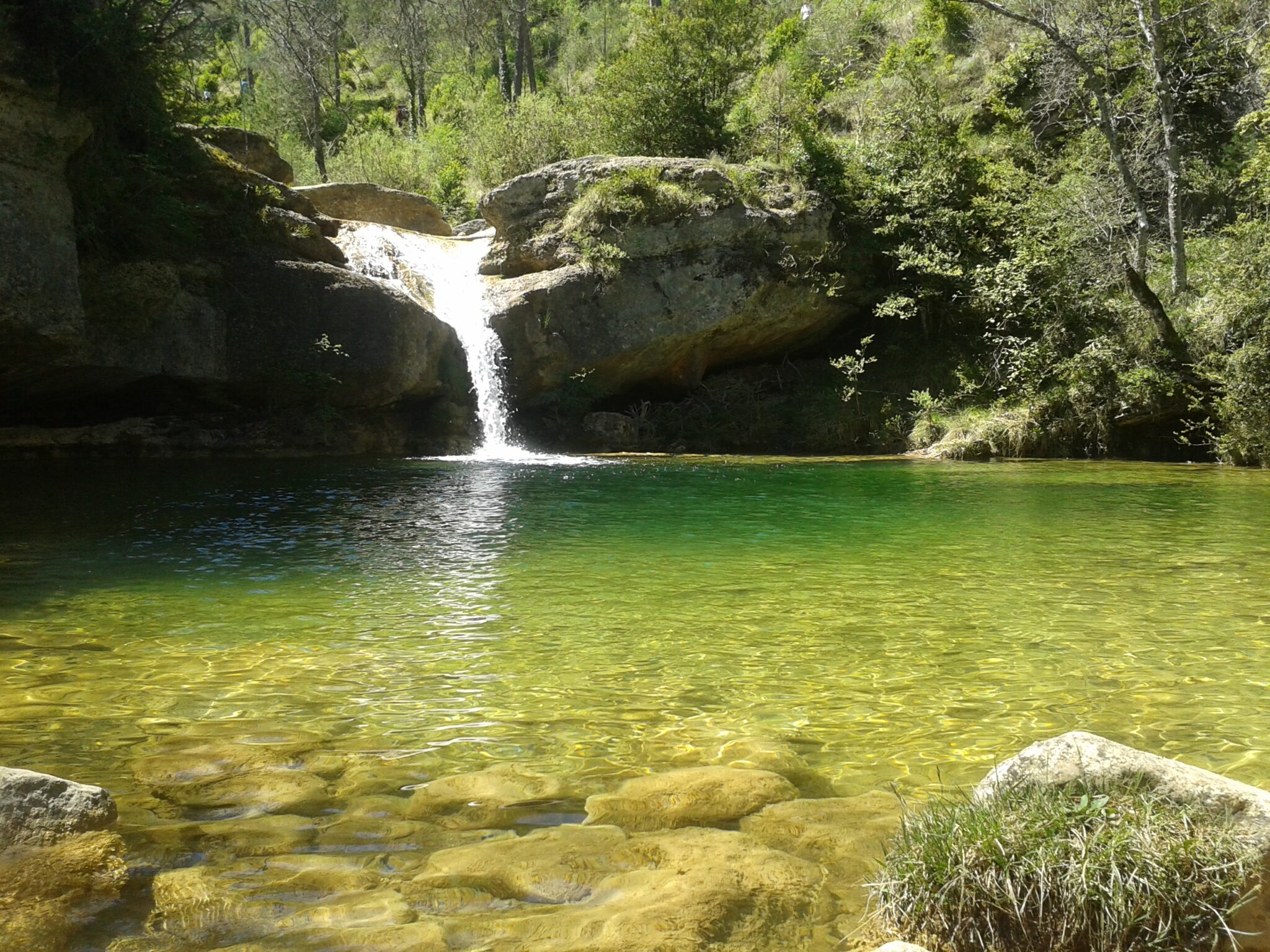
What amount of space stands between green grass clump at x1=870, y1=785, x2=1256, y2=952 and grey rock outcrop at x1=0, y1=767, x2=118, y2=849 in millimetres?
2479

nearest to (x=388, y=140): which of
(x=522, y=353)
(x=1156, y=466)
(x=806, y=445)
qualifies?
(x=522, y=353)

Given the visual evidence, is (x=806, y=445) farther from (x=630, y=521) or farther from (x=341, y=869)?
(x=341, y=869)

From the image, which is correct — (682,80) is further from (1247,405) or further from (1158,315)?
(1247,405)

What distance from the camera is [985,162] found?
909 inches

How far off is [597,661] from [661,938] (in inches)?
110

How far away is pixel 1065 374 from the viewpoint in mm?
19734

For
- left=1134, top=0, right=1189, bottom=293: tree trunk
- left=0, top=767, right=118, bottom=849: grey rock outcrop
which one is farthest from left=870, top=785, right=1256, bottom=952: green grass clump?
left=1134, top=0, right=1189, bottom=293: tree trunk

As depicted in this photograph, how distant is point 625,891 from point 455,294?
1939 centimetres

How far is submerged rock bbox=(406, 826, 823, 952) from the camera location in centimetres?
259

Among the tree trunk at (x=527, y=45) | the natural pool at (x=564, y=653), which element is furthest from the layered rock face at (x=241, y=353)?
the tree trunk at (x=527, y=45)

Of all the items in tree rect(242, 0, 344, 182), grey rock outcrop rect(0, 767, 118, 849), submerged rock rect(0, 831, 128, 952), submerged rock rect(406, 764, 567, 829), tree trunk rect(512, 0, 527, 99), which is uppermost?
tree trunk rect(512, 0, 527, 99)

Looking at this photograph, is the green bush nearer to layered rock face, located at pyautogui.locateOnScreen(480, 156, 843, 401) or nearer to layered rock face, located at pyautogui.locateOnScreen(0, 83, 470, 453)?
layered rock face, located at pyautogui.locateOnScreen(480, 156, 843, 401)

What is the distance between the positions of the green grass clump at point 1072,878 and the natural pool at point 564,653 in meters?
1.01

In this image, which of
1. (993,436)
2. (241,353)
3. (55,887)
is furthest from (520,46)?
(55,887)
